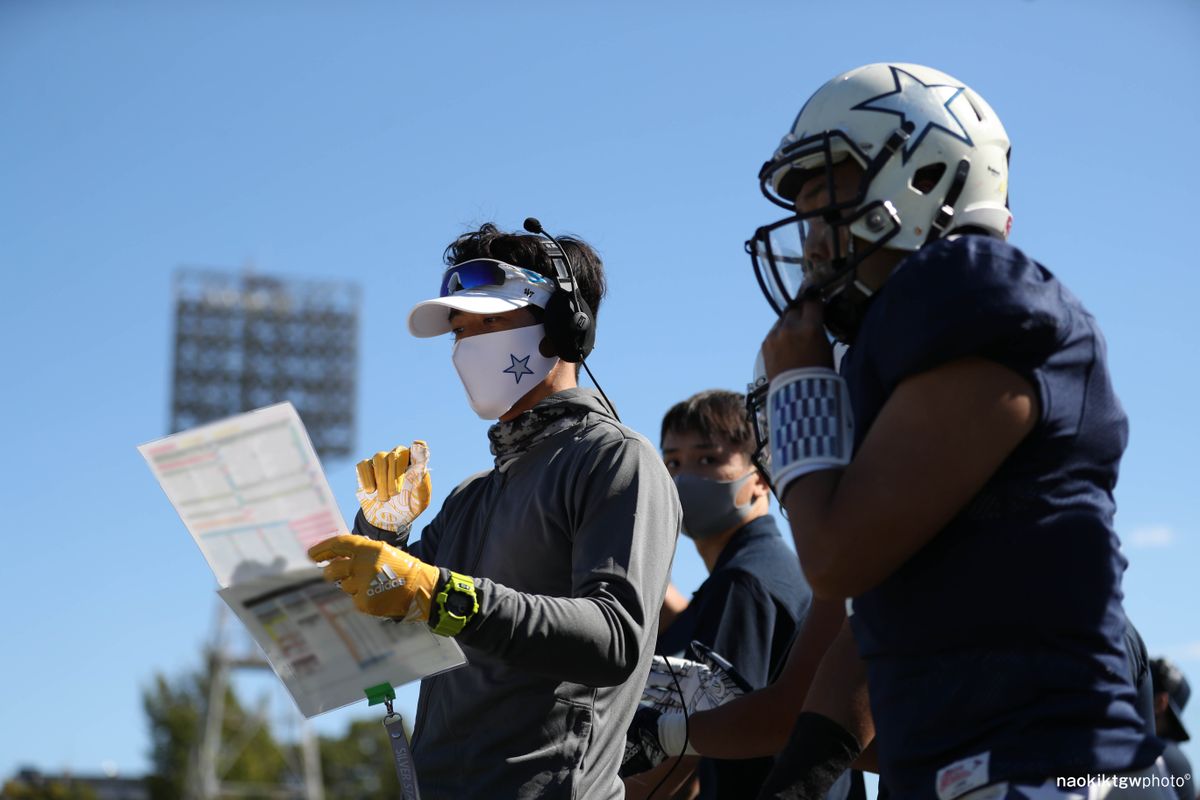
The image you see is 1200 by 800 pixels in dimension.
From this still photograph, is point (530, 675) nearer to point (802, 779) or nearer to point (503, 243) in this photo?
point (802, 779)

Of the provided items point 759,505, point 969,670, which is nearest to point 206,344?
point 759,505

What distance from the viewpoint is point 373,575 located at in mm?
3061

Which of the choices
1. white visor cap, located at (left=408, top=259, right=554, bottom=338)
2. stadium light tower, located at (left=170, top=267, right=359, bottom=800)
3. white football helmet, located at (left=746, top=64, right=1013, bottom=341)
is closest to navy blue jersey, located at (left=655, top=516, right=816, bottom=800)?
white visor cap, located at (left=408, top=259, right=554, bottom=338)

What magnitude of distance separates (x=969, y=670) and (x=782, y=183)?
1.29 metres

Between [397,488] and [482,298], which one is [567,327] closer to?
[482,298]

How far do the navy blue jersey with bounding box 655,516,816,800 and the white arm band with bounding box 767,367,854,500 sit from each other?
215 cm

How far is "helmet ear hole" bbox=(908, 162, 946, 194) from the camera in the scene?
10.4 feet

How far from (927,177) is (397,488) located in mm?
1832

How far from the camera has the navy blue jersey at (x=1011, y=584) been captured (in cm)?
241

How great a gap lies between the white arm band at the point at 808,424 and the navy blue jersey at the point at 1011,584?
0.12m

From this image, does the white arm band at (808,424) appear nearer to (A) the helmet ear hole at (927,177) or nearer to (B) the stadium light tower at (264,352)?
(A) the helmet ear hole at (927,177)

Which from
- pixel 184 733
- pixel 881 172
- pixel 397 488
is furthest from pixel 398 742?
pixel 184 733

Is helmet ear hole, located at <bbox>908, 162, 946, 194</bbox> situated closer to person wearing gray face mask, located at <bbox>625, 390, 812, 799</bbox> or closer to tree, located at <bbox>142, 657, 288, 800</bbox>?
person wearing gray face mask, located at <bbox>625, 390, 812, 799</bbox>

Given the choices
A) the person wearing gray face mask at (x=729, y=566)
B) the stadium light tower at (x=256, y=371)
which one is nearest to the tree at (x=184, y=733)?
the stadium light tower at (x=256, y=371)
